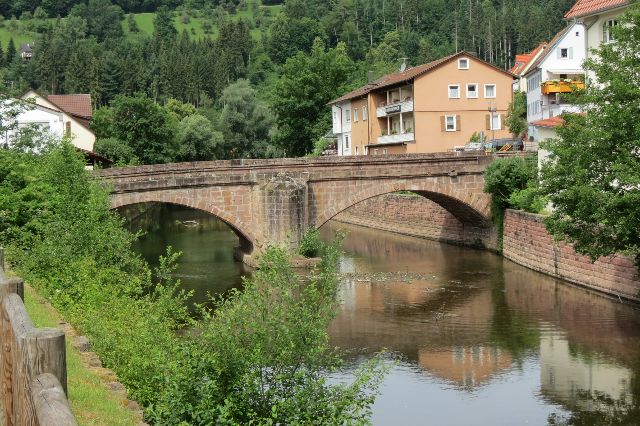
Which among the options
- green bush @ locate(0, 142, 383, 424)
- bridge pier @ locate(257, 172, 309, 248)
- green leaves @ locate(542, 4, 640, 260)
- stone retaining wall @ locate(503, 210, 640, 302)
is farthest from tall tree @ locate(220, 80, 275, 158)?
green bush @ locate(0, 142, 383, 424)

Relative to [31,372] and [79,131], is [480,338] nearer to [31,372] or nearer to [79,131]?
[31,372]

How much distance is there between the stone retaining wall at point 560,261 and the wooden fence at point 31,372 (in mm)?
26233

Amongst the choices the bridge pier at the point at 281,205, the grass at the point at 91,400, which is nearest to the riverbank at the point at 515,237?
the bridge pier at the point at 281,205

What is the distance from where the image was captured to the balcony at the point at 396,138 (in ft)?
219

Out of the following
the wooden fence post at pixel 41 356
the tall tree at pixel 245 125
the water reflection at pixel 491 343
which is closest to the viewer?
the wooden fence post at pixel 41 356

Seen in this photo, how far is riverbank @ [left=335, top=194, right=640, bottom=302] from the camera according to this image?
100 feet

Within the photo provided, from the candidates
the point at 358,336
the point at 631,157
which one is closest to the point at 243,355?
the point at 358,336

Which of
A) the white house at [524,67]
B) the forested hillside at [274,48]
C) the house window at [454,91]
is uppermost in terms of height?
the forested hillside at [274,48]

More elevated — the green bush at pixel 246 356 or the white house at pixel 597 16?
the white house at pixel 597 16

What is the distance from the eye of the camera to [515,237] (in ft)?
135

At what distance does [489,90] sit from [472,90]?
158 cm

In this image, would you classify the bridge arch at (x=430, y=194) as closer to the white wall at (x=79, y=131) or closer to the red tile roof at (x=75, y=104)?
the white wall at (x=79, y=131)

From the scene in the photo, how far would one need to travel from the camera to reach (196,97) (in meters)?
140

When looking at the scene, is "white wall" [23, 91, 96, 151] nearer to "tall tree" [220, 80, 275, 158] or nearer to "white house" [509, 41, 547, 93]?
"tall tree" [220, 80, 275, 158]
